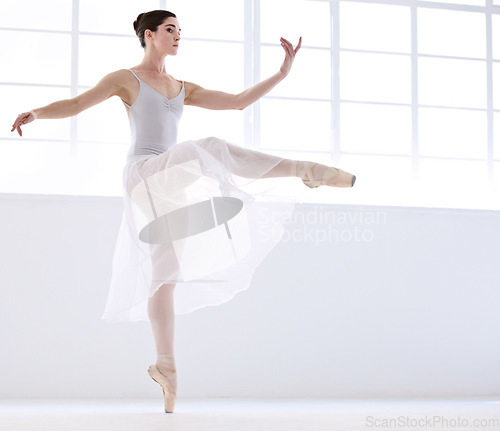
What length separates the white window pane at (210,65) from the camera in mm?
4301

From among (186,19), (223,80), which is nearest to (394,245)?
(223,80)

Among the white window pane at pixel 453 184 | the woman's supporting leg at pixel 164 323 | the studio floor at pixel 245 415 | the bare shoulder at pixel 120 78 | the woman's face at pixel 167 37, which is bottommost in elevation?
the studio floor at pixel 245 415

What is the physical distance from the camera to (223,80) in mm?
4324

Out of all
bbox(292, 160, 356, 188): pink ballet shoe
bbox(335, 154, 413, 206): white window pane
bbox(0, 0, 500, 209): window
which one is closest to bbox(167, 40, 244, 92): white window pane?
bbox(0, 0, 500, 209): window

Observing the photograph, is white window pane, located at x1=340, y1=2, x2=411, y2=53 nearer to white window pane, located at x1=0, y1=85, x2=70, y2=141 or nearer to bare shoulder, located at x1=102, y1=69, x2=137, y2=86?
white window pane, located at x1=0, y1=85, x2=70, y2=141

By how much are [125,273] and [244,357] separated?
1433mm

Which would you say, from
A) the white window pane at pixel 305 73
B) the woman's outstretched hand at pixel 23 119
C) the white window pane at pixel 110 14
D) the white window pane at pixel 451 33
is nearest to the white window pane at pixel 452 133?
the white window pane at pixel 451 33

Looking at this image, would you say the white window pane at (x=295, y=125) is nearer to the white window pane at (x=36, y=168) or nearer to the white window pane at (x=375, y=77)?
the white window pane at (x=375, y=77)

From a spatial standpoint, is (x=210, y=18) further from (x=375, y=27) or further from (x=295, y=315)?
(x=295, y=315)

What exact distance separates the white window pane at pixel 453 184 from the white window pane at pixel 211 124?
115 cm

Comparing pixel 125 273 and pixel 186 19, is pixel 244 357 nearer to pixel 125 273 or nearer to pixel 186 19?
pixel 125 273

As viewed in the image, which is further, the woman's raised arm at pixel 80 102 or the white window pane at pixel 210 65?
the white window pane at pixel 210 65

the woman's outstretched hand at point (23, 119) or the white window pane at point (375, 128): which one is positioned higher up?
the white window pane at point (375, 128)

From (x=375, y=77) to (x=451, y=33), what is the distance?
2.01 ft
